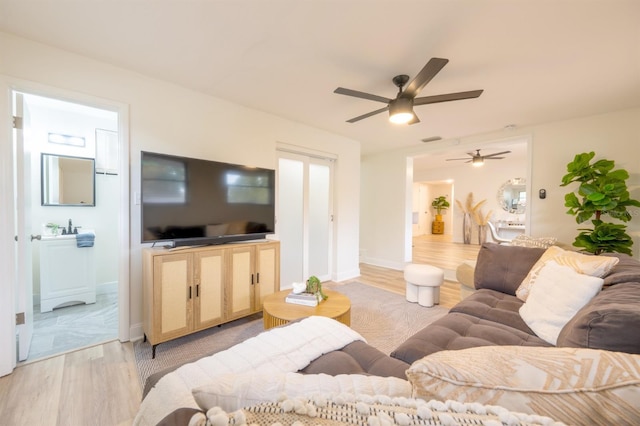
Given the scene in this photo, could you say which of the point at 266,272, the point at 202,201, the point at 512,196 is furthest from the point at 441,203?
the point at 202,201

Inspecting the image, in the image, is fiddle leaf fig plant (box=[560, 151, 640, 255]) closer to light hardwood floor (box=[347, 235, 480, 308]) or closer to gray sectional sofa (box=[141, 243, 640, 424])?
light hardwood floor (box=[347, 235, 480, 308])

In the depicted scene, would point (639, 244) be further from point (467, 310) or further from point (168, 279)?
point (168, 279)

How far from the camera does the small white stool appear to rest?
10.3 feet

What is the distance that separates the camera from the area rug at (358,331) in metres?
2.07

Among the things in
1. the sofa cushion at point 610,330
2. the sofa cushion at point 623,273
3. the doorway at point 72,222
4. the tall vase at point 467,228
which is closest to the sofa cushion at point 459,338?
the sofa cushion at point 610,330

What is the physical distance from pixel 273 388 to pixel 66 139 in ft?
13.8

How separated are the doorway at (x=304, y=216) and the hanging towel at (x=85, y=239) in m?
2.23

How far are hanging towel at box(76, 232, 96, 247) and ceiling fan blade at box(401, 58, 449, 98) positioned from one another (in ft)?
12.5

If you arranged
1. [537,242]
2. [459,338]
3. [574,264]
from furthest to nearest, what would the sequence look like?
1. [537,242]
2. [574,264]
3. [459,338]

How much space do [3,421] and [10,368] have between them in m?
0.59

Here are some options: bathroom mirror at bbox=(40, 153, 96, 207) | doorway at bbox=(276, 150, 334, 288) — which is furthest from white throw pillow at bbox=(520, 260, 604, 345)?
bathroom mirror at bbox=(40, 153, 96, 207)

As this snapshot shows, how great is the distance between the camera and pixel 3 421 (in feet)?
4.68

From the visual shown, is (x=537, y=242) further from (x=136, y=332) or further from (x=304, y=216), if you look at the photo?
(x=136, y=332)

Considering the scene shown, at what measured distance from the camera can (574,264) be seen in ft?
5.40
